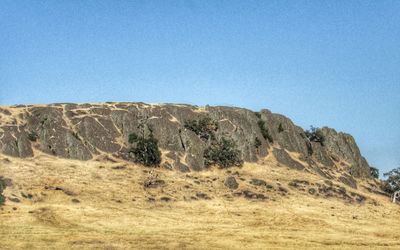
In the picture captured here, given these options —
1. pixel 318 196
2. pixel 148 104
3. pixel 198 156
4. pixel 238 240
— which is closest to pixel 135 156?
pixel 198 156

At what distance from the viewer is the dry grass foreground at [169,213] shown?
57.5 metres

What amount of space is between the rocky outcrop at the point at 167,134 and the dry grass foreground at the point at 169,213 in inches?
179

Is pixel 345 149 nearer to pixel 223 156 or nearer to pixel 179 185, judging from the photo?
pixel 223 156

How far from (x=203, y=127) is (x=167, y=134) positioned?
909cm

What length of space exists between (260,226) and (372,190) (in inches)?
1889

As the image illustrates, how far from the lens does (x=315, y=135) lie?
12425 centimetres

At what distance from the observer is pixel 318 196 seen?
90.8 m

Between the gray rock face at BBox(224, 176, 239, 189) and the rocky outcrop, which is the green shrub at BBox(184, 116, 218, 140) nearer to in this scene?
the rocky outcrop

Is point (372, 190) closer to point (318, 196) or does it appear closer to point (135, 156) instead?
point (318, 196)

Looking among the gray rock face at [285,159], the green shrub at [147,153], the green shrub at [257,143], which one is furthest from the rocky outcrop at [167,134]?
the green shrub at [147,153]

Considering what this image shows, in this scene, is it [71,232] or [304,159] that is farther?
[304,159]

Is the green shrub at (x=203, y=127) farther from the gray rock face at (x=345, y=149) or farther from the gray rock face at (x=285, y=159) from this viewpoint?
the gray rock face at (x=345, y=149)

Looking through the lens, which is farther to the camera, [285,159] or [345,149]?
[345,149]

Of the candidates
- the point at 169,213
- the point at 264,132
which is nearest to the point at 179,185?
the point at 169,213
